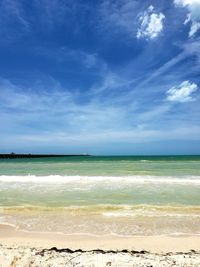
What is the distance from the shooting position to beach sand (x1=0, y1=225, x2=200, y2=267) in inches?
168

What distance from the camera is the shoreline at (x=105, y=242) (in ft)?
17.5

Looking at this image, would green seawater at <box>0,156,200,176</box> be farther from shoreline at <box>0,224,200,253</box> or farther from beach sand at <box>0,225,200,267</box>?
beach sand at <box>0,225,200,267</box>

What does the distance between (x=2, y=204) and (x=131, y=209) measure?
15.1ft

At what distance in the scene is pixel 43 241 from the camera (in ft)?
19.2

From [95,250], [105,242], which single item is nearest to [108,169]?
[105,242]

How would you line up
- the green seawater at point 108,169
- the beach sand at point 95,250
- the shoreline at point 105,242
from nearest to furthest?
the beach sand at point 95,250
the shoreline at point 105,242
the green seawater at point 108,169

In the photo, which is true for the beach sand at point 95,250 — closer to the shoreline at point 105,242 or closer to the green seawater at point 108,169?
the shoreline at point 105,242

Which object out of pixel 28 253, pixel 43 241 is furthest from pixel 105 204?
pixel 28 253

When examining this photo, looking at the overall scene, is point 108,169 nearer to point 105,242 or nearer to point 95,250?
point 105,242

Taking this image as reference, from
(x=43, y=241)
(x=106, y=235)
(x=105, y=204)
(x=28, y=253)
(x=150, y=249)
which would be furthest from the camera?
(x=105, y=204)

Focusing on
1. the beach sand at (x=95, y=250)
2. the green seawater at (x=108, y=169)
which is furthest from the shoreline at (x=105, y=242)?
the green seawater at (x=108, y=169)

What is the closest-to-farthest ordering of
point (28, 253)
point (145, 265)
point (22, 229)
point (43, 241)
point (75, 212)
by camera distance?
point (145, 265)
point (28, 253)
point (43, 241)
point (22, 229)
point (75, 212)

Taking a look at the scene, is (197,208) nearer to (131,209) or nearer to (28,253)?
(131,209)

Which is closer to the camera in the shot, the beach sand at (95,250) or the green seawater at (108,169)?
the beach sand at (95,250)
